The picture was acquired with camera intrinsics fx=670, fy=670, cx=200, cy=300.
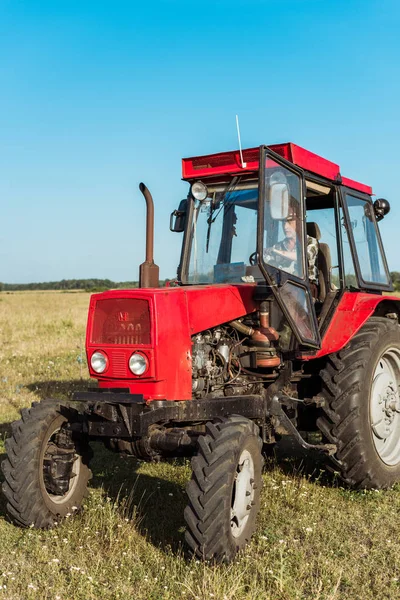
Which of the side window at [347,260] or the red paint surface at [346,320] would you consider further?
the side window at [347,260]

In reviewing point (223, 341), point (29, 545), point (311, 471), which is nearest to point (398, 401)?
point (311, 471)

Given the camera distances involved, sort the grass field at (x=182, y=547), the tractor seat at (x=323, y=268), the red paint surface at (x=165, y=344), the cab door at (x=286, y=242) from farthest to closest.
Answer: the tractor seat at (x=323, y=268), the cab door at (x=286, y=242), the red paint surface at (x=165, y=344), the grass field at (x=182, y=547)

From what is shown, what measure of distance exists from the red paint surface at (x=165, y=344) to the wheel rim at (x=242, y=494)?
0.65 metres

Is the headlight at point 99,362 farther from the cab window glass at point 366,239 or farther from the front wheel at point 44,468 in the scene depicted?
the cab window glass at point 366,239

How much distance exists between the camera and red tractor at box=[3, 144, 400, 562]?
4.16m

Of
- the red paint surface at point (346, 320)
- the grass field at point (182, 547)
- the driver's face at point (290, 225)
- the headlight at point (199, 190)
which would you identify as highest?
the headlight at point (199, 190)

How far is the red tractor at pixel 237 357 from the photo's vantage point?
13.6ft

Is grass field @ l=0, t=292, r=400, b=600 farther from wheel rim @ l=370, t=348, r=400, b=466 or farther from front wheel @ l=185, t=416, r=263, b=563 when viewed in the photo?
wheel rim @ l=370, t=348, r=400, b=466

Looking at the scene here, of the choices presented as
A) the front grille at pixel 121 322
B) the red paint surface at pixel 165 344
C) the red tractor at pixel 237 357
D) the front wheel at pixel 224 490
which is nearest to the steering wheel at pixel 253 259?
the red tractor at pixel 237 357

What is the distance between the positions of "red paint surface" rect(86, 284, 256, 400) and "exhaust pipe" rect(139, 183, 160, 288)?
0.97ft

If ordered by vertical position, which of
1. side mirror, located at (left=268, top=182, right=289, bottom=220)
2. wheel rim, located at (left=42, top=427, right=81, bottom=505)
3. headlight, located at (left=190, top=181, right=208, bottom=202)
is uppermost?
headlight, located at (left=190, top=181, right=208, bottom=202)

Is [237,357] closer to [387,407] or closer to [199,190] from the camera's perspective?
[199,190]

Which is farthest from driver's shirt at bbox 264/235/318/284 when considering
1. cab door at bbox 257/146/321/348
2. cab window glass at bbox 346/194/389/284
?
cab window glass at bbox 346/194/389/284

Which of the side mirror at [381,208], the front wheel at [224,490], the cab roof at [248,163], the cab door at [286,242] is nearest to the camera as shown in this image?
the front wheel at [224,490]
